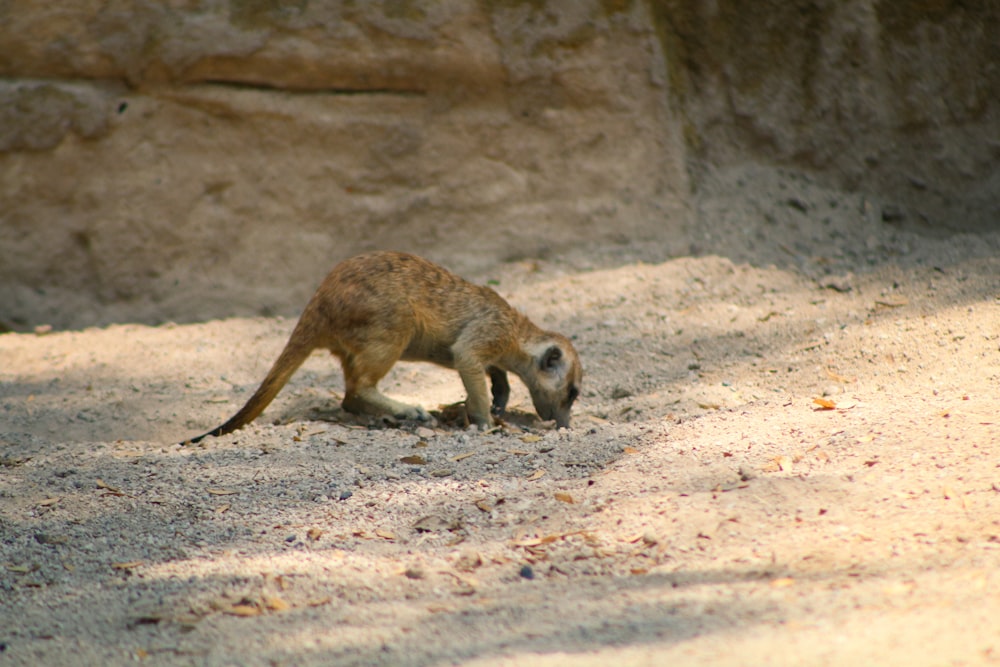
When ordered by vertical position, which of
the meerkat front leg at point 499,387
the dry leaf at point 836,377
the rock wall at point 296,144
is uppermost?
→ the rock wall at point 296,144

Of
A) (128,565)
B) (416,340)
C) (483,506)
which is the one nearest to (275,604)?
(128,565)

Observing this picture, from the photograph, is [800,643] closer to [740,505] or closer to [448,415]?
[740,505]

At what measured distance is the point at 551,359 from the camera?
5023mm

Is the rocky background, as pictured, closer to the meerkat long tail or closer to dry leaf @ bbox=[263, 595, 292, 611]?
the meerkat long tail

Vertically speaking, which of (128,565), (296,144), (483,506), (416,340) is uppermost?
(296,144)

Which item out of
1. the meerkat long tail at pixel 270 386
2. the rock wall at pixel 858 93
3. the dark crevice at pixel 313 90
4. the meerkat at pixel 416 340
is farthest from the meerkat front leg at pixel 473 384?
the rock wall at pixel 858 93

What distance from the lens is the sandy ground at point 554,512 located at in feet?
7.57

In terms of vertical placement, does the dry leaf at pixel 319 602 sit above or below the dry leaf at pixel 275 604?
above

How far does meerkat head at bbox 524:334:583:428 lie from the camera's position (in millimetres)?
4926

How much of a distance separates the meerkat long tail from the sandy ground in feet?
0.37

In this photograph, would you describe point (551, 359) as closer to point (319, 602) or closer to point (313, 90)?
point (319, 602)

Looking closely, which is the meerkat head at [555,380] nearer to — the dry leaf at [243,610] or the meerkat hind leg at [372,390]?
the meerkat hind leg at [372,390]

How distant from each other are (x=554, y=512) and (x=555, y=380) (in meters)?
1.90

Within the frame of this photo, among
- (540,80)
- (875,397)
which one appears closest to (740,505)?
(875,397)
